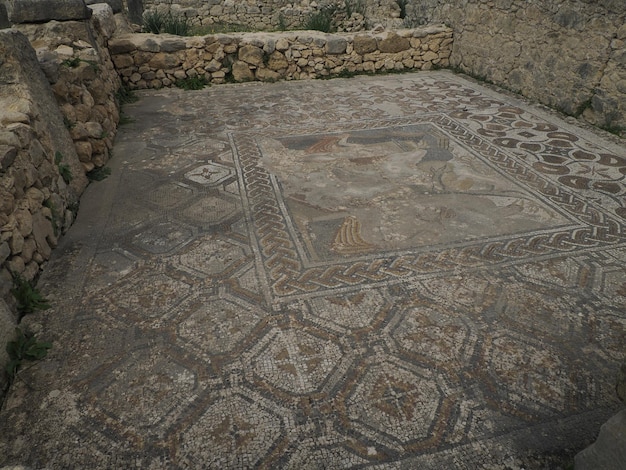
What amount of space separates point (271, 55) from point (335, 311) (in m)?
4.80

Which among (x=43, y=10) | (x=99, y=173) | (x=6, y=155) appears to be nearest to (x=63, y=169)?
(x=99, y=173)

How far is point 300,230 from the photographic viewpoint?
267cm

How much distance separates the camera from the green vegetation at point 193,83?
18.6ft

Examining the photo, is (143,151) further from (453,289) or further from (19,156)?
(453,289)

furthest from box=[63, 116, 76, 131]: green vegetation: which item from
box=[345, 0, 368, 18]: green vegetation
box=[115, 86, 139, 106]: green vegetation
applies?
box=[345, 0, 368, 18]: green vegetation

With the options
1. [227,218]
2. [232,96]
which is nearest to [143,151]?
[227,218]

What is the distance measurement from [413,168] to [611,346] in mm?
1936

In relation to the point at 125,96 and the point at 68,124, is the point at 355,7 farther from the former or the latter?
the point at 68,124

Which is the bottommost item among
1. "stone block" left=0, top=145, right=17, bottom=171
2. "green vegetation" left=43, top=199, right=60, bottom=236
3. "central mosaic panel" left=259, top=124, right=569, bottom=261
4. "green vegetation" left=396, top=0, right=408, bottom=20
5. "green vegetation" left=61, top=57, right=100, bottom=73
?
"central mosaic panel" left=259, top=124, right=569, bottom=261

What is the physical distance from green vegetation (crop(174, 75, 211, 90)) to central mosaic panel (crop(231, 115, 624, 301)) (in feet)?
7.13

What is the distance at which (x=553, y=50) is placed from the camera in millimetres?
4551

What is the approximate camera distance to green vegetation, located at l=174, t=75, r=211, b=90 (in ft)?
18.6

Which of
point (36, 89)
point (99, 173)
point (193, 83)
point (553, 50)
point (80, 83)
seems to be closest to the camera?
point (36, 89)

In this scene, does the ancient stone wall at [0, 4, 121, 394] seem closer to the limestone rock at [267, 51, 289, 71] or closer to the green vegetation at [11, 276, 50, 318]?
the green vegetation at [11, 276, 50, 318]
